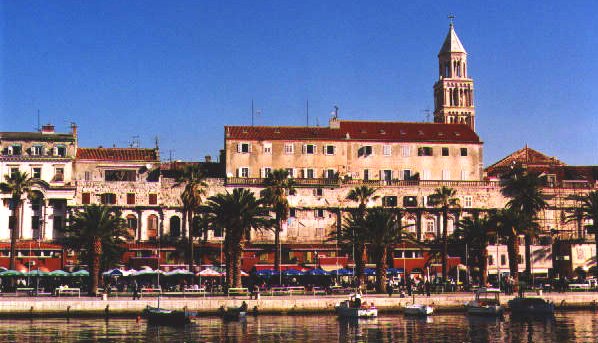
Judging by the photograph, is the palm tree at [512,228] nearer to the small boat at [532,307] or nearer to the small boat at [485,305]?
the small boat at [485,305]

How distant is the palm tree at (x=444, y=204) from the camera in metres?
104

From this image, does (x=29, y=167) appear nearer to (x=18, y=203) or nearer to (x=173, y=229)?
(x=18, y=203)

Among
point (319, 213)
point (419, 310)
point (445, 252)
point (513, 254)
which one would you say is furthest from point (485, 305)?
point (319, 213)

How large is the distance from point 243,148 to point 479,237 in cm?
3234

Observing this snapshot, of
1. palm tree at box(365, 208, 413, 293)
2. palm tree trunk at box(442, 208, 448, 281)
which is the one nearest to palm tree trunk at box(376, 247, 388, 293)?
palm tree at box(365, 208, 413, 293)

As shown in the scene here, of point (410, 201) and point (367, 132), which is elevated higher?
point (367, 132)

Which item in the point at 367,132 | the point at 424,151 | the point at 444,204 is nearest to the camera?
the point at 444,204

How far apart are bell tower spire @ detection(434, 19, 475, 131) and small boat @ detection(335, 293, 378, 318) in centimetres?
7836

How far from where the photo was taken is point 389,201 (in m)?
115

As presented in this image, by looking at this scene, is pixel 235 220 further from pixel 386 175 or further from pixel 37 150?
pixel 37 150

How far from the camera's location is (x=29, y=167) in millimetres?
111812

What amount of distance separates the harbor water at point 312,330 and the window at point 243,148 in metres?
37.6

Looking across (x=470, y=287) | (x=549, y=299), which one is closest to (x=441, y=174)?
(x=470, y=287)

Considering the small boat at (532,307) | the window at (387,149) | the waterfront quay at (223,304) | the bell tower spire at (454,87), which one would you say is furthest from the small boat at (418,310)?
the bell tower spire at (454,87)
